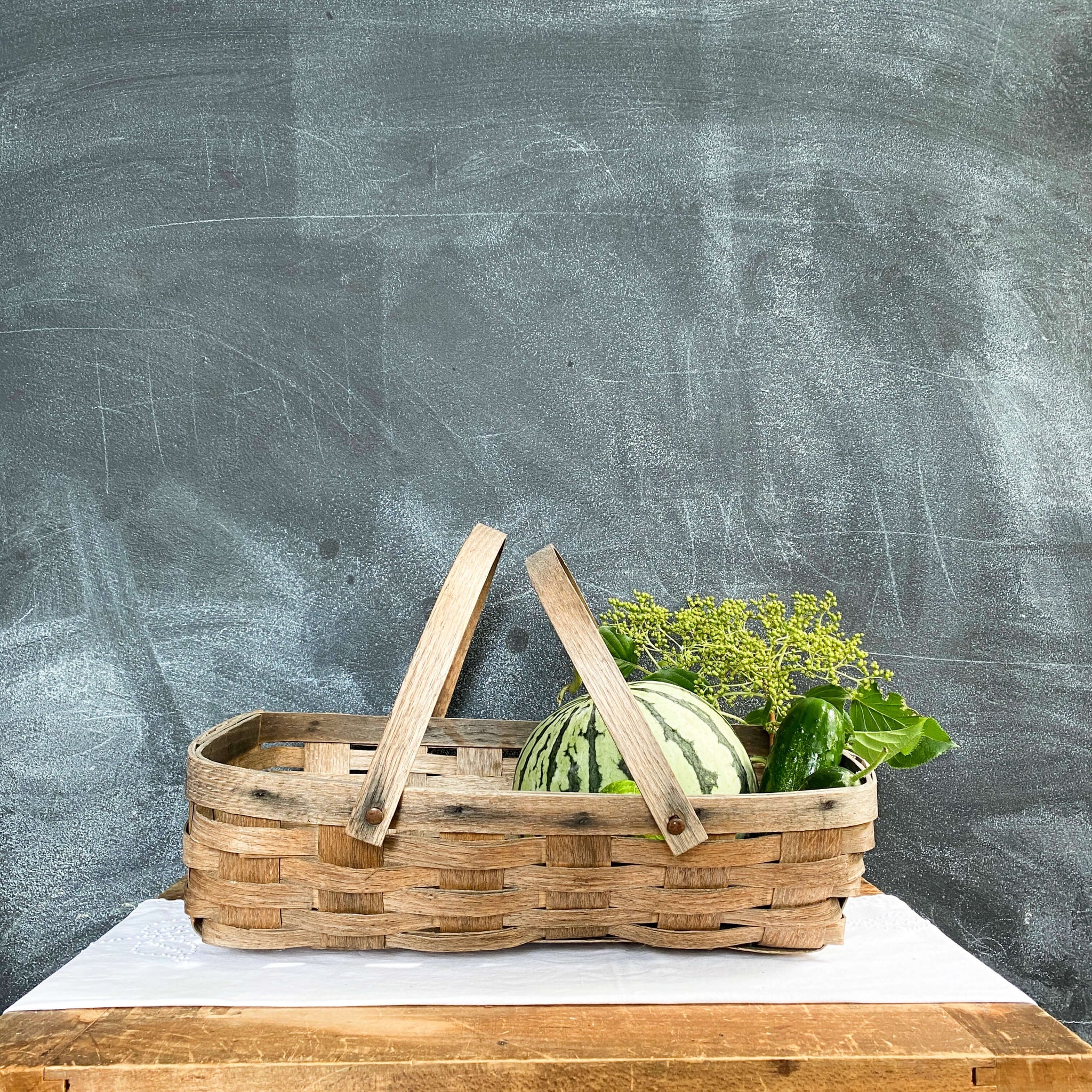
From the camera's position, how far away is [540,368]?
1235 mm

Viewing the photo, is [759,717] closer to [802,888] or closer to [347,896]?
[802,888]

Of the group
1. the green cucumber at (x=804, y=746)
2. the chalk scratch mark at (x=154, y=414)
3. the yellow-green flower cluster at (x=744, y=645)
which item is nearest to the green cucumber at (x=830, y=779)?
the green cucumber at (x=804, y=746)

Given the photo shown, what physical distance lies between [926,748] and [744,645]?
9.4 inches

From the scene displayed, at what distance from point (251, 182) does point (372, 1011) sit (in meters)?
1.00

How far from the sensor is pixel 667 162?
126 cm

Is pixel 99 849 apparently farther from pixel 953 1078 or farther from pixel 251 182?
pixel 953 1078

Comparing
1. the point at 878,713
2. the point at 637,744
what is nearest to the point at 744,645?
the point at 878,713

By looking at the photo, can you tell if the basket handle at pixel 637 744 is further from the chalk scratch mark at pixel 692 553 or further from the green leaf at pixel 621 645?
the chalk scratch mark at pixel 692 553

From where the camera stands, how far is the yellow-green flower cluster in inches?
38.4

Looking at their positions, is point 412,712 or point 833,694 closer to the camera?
point 412,712

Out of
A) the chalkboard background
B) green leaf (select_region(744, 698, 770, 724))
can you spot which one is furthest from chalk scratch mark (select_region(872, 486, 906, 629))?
green leaf (select_region(744, 698, 770, 724))

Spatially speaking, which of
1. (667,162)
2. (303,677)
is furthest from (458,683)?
(667,162)

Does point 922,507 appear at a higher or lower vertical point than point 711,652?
higher

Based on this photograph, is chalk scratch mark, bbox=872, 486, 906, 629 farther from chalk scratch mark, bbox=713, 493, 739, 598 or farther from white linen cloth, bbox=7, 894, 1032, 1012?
white linen cloth, bbox=7, 894, 1032, 1012
